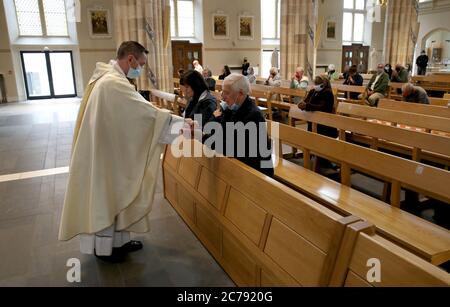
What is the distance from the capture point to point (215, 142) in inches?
128

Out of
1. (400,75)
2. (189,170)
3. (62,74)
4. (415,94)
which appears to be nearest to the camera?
(189,170)

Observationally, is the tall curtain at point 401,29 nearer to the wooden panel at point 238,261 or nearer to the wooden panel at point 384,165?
the wooden panel at point 384,165

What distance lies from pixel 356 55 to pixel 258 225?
2248 centimetres

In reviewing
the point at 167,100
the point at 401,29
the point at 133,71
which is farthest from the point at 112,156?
the point at 401,29

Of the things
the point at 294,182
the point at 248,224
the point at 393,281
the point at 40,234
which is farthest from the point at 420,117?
the point at 40,234

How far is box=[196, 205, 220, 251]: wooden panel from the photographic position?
297 centimetres

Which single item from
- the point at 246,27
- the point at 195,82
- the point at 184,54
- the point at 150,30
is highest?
the point at 246,27

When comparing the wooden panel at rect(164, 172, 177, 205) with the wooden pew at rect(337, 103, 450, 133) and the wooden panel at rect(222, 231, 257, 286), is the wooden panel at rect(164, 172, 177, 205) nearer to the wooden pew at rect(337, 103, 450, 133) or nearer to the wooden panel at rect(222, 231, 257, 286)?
the wooden panel at rect(222, 231, 257, 286)

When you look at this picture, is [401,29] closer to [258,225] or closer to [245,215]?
[245,215]

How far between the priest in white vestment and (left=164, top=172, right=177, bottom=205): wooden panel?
3.60 ft

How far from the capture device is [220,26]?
712 inches

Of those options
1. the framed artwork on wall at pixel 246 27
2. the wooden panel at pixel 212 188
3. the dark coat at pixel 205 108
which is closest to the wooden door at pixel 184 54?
the framed artwork on wall at pixel 246 27

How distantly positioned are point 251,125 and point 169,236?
1391mm
